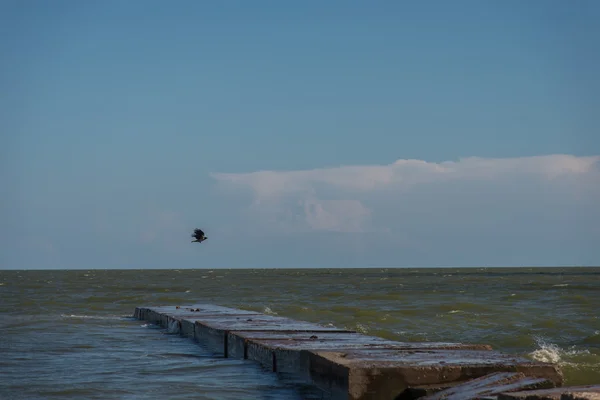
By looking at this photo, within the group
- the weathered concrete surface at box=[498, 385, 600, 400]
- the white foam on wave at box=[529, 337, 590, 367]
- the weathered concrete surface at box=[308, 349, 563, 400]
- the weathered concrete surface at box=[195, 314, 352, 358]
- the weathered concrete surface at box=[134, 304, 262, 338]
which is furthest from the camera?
the weathered concrete surface at box=[134, 304, 262, 338]

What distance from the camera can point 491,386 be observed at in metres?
6.67

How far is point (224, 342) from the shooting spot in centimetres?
1265

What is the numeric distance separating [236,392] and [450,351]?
7.35 ft

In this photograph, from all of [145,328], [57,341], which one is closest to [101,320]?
[145,328]

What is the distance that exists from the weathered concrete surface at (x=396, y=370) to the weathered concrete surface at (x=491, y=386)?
12.7 inches

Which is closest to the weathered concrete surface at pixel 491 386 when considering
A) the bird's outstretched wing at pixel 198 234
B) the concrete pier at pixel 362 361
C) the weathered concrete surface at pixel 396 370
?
the concrete pier at pixel 362 361

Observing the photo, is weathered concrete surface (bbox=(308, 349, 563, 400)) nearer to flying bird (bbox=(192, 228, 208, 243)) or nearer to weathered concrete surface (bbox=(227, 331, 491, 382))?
weathered concrete surface (bbox=(227, 331, 491, 382))

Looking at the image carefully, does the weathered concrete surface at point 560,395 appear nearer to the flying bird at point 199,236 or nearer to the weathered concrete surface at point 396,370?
the weathered concrete surface at point 396,370

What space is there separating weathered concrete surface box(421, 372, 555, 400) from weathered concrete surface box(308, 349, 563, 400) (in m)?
0.32

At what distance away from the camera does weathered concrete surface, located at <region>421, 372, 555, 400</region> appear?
6.44 meters

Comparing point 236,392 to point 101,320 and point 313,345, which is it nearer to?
point 313,345

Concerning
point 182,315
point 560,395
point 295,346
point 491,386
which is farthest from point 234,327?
point 560,395

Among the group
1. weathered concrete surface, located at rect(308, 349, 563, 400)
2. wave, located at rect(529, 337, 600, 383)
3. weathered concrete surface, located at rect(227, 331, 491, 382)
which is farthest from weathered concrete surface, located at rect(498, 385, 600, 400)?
wave, located at rect(529, 337, 600, 383)

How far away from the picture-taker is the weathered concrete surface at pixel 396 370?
7.43 meters
